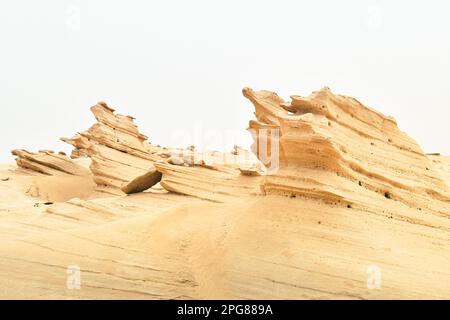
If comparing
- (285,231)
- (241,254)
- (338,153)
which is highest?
(338,153)

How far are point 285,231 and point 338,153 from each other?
2168 mm

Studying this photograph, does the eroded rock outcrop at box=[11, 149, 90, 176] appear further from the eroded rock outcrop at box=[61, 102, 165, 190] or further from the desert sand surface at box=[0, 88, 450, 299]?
the desert sand surface at box=[0, 88, 450, 299]

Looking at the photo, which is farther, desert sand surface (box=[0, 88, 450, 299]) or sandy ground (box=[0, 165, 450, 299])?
desert sand surface (box=[0, 88, 450, 299])

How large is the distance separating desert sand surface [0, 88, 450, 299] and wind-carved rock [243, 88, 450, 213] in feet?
0.11

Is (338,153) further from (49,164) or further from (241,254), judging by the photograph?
(49,164)

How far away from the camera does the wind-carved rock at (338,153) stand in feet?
31.7

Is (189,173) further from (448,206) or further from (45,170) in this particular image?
(45,170)

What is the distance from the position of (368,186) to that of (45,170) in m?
20.4

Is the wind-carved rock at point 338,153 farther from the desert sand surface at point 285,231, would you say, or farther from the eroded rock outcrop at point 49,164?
the eroded rock outcrop at point 49,164

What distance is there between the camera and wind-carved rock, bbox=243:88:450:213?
9.66 m

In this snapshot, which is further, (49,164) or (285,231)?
(49,164)

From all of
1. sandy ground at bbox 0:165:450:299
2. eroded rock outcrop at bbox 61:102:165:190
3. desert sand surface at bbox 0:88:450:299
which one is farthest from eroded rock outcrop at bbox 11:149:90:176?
sandy ground at bbox 0:165:450:299

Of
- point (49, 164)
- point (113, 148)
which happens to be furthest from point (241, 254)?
point (49, 164)

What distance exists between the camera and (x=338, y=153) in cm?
962
